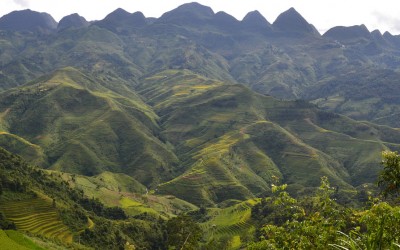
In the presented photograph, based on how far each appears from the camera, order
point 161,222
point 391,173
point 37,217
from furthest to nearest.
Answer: point 161,222 → point 37,217 → point 391,173

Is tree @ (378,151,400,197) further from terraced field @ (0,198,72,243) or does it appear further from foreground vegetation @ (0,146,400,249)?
terraced field @ (0,198,72,243)

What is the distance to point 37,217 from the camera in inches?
4350

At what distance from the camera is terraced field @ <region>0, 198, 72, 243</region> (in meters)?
104

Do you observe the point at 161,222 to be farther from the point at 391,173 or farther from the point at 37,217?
the point at 391,173

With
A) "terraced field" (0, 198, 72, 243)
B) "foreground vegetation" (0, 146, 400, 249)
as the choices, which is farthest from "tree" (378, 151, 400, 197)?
"terraced field" (0, 198, 72, 243)

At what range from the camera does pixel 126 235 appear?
13075 cm

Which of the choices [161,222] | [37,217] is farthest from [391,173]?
[161,222]

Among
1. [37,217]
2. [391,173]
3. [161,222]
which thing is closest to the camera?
[391,173]

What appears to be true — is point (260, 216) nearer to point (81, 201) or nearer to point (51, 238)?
point (81, 201)

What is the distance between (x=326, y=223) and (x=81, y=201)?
149 meters

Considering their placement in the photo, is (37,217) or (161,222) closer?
(37,217)

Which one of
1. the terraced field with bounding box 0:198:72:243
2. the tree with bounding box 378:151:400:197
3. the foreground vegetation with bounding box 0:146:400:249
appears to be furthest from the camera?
the terraced field with bounding box 0:198:72:243

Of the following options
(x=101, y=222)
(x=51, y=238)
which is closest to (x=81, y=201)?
(x=101, y=222)

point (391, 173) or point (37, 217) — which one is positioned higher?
point (391, 173)
